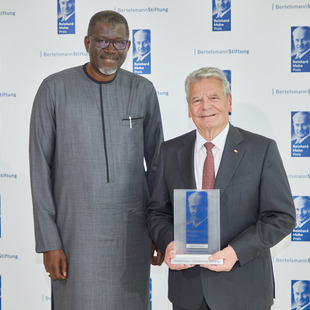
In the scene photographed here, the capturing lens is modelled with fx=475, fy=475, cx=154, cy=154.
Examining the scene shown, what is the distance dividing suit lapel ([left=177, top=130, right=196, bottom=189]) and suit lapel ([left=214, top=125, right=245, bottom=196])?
0.12m

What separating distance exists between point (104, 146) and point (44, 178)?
342 millimetres

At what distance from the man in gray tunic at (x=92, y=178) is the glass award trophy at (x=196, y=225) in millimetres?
611

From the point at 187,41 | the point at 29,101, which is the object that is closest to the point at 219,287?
the point at 187,41

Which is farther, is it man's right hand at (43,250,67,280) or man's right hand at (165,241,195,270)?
man's right hand at (43,250,67,280)

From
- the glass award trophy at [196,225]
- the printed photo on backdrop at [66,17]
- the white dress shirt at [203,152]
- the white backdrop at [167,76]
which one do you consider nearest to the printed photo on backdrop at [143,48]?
the white backdrop at [167,76]

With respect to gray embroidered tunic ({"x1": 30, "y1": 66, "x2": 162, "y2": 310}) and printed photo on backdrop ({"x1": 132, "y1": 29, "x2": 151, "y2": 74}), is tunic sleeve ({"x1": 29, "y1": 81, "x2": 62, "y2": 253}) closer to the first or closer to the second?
gray embroidered tunic ({"x1": 30, "y1": 66, "x2": 162, "y2": 310})

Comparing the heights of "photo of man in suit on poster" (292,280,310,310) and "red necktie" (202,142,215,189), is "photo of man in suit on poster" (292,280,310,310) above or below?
below

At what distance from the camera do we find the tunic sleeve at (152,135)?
8.50 ft

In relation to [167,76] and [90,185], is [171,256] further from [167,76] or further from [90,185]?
[167,76]

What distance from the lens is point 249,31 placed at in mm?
3469

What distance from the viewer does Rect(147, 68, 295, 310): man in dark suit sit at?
1.92 metres

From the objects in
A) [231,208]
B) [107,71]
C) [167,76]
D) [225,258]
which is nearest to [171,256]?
[225,258]

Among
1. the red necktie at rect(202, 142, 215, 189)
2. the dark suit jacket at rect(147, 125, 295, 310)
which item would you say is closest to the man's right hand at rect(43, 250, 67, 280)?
the dark suit jacket at rect(147, 125, 295, 310)

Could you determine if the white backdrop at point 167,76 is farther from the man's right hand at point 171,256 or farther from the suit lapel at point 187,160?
the man's right hand at point 171,256
